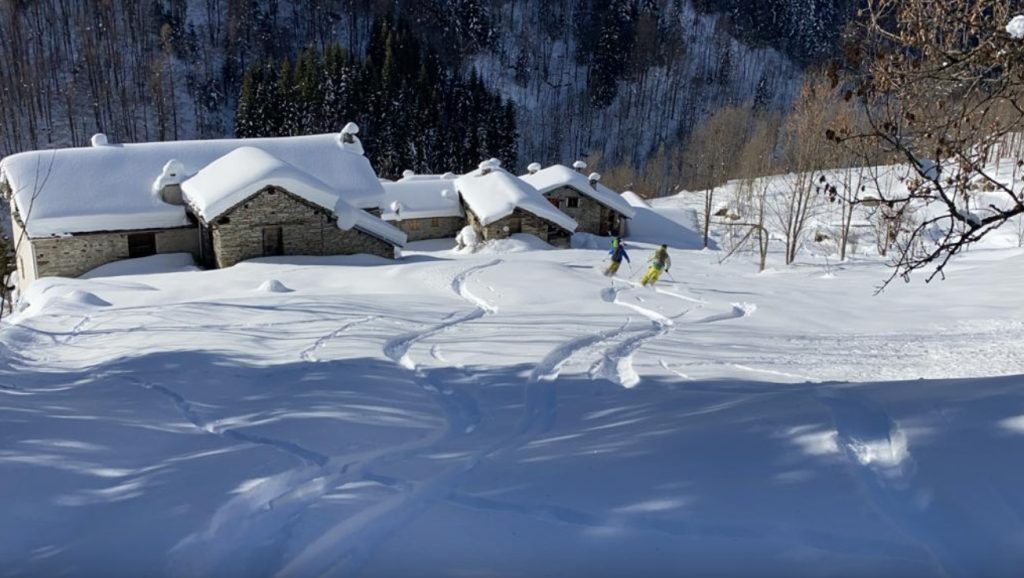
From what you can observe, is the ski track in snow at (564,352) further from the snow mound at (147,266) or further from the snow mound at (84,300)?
the snow mound at (147,266)

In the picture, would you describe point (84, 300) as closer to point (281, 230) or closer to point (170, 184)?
point (281, 230)

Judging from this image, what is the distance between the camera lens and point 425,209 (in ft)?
125

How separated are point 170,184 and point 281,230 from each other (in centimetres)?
527

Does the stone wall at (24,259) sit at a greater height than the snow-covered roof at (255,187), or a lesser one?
lesser

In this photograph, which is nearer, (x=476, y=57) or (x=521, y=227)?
(x=521, y=227)

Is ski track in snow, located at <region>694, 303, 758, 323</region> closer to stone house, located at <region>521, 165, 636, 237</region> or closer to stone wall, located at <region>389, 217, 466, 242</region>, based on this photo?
stone wall, located at <region>389, 217, 466, 242</region>

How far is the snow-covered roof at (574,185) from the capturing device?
4044 cm

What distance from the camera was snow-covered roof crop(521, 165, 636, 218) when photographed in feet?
133

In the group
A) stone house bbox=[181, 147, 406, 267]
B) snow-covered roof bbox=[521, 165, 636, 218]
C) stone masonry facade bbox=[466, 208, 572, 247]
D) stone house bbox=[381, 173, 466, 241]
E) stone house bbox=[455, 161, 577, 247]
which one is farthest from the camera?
snow-covered roof bbox=[521, 165, 636, 218]

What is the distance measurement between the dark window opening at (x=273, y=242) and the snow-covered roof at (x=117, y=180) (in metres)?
3.27

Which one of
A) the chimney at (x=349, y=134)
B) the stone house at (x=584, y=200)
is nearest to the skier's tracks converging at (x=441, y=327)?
the chimney at (x=349, y=134)

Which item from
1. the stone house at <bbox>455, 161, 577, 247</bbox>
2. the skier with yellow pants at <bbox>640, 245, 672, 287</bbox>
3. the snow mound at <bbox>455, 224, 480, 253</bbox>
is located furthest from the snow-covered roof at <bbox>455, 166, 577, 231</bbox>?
the skier with yellow pants at <bbox>640, 245, 672, 287</bbox>

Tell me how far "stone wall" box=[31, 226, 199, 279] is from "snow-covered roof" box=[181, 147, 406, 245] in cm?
178

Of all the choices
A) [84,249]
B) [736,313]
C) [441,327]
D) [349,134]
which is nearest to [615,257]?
[736,313]
